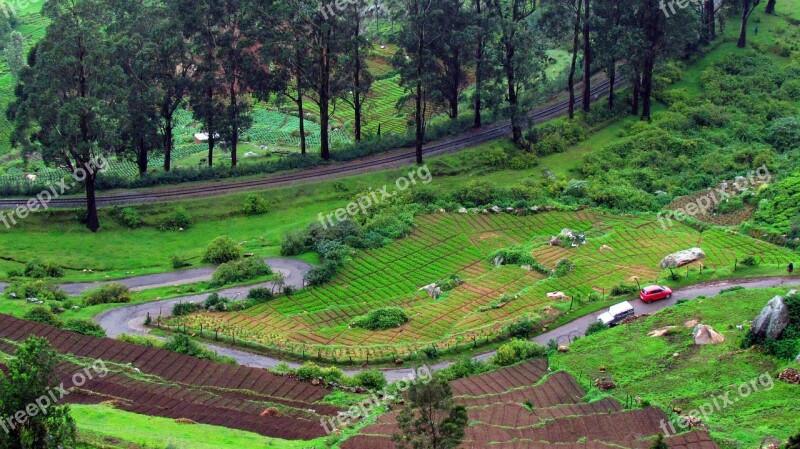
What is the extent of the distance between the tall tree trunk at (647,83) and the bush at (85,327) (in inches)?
2224

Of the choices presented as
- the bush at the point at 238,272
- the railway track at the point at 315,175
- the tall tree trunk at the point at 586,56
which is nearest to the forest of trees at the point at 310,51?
the tall tree trunk at the point at 586,56

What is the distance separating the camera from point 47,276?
65062 millimetres

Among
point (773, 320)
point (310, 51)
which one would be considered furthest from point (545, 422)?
point (310, 51)

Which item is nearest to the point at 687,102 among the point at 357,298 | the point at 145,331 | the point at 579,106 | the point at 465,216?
the point at 579,106

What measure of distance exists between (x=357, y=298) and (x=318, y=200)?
1800 cm

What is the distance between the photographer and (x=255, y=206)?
251 ft

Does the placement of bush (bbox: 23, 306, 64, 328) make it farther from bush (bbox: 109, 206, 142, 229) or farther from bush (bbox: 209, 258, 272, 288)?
bush (bbox: 109, 206, 142, 229)

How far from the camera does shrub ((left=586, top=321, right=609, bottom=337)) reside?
176 ft

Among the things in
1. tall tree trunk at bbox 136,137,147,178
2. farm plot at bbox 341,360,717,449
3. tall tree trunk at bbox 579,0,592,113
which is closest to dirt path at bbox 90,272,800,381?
farm plot at bbox 341,360,717,449

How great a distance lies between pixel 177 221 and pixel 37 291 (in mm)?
15629

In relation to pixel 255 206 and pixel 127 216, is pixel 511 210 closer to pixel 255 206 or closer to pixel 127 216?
pixel 255 206

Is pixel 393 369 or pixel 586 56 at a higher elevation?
pixel 586 56

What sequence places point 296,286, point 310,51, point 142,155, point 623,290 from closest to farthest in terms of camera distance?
point 623,290
point 296,286
point 310,51
point 142,155

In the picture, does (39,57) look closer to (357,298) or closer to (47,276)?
(47,276)
